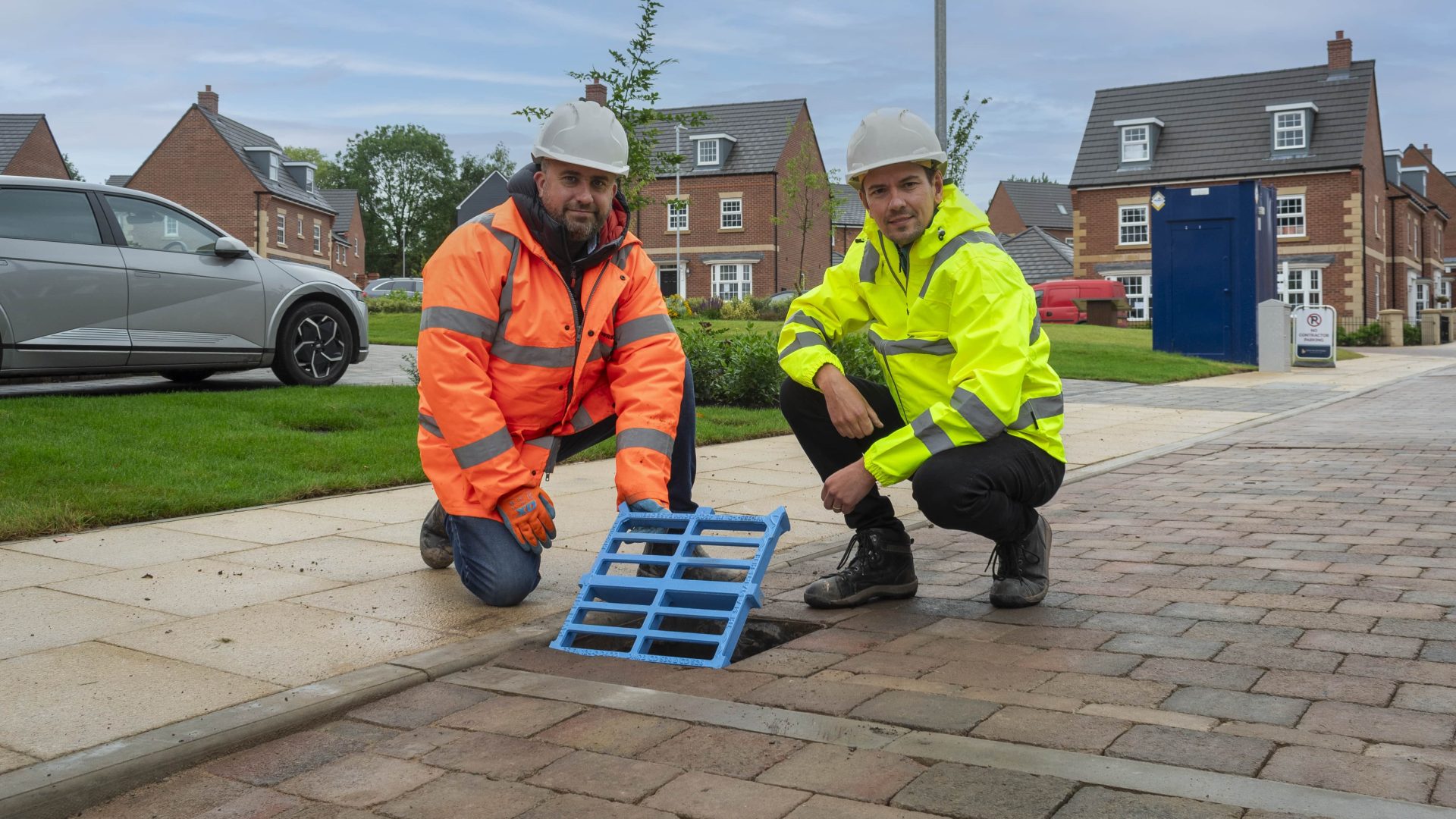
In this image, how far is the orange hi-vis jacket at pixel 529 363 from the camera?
14.1 feet

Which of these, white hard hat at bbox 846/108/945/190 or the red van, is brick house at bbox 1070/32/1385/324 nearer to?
the red van

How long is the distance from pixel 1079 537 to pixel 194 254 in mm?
7418

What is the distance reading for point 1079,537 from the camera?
19.2 feet

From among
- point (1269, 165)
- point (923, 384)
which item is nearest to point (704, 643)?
point (923, 384)

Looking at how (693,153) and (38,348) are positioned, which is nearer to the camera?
(38,348)

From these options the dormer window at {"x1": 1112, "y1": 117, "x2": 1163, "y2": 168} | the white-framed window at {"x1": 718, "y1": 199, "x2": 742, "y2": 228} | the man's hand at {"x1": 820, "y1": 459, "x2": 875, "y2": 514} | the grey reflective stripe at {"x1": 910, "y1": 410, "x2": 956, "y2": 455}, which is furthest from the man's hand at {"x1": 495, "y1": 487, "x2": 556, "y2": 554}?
the white-framed window at {"x1": 718, "y1": 199, "x2": 742, "y2": 228}

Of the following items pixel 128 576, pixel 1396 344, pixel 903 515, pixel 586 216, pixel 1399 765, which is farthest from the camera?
pixel 1396 344

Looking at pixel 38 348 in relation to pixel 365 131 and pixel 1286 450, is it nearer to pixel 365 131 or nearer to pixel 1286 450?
pixel 1286 450

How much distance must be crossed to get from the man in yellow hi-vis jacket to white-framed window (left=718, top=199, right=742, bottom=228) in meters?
49.7

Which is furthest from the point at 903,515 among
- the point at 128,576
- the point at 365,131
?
the point at 365,131

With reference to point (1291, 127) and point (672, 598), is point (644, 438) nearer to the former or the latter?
point (672, 598)

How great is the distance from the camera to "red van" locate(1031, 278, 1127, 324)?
44.3m

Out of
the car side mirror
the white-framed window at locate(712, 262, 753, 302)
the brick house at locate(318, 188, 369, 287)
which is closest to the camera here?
the car side mirror

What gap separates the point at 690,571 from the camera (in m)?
4.54
